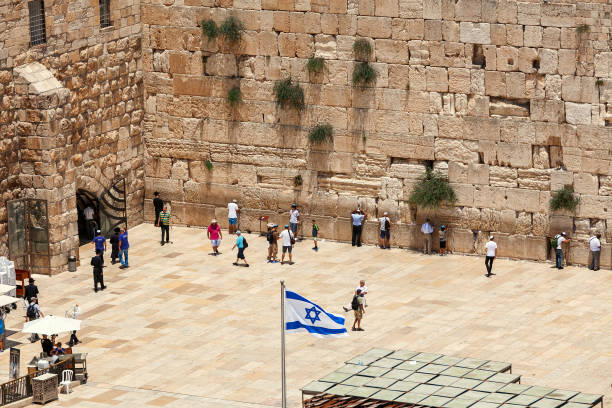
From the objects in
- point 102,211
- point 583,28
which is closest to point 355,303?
point 583,28

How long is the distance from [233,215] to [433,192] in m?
6.04

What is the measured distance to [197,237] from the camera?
47.0m

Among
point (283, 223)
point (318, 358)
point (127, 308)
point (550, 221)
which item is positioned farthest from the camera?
point (283, 223)

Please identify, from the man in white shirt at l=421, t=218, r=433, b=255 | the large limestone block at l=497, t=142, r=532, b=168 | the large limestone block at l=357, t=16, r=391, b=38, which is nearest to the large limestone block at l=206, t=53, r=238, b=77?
the large limestone block at l=357, t=16, r=391, b=38

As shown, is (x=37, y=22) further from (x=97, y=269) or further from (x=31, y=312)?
(x=31, y=312)

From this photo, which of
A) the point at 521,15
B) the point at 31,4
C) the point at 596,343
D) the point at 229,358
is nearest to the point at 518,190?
the point at 521,15

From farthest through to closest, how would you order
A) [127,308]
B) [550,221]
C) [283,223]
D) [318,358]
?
[283,223]
[550,221]
[127,308]
[318,358]

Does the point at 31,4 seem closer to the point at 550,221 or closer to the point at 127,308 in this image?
the point at 127,308

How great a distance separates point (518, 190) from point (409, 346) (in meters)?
7.96

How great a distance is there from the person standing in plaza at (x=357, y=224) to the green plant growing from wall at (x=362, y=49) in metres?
4.25

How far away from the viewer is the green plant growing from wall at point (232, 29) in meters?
46.2

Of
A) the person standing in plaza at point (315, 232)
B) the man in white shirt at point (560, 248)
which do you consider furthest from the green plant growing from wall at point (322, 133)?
the man in white shirt at point (560, 248)

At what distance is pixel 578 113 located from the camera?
141 ft

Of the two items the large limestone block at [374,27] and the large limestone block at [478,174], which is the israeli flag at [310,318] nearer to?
the large limestone block at [478,174]
